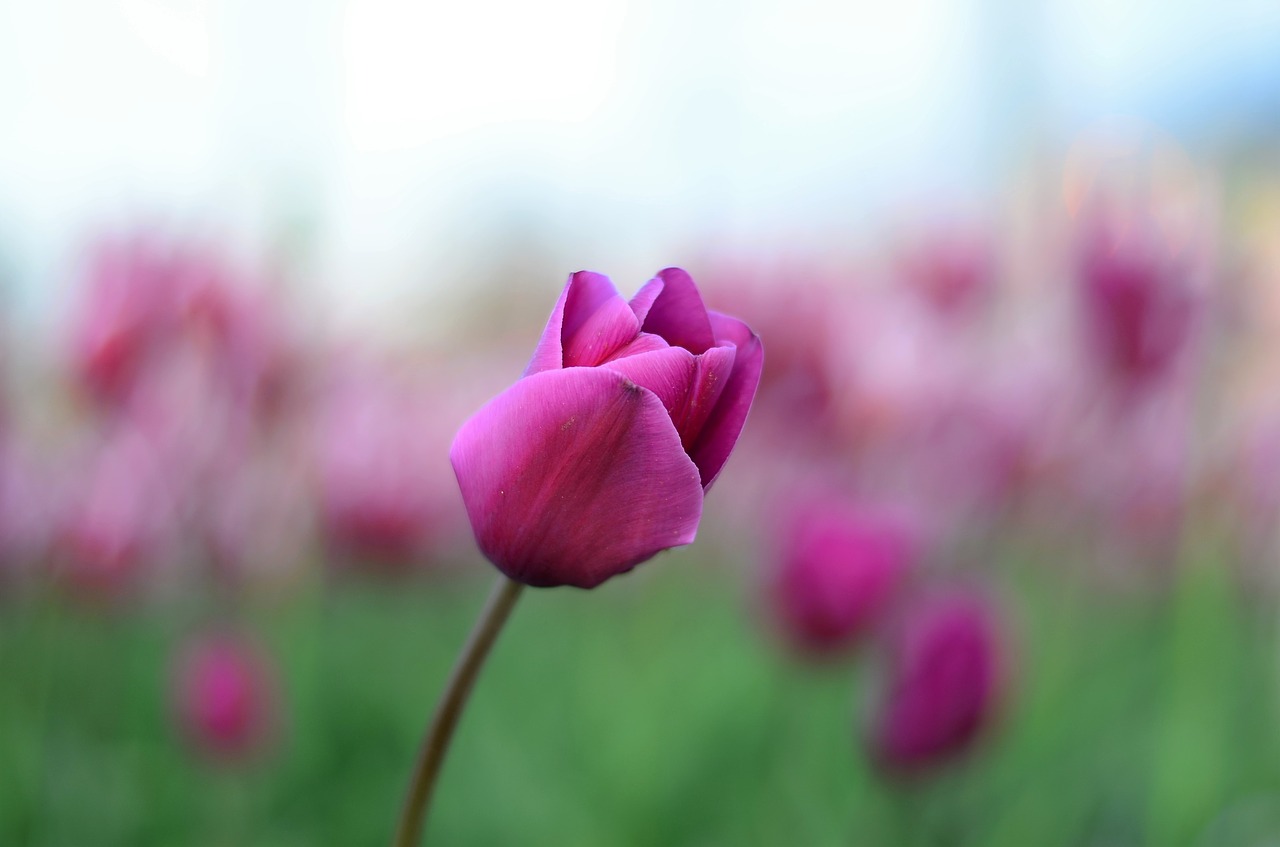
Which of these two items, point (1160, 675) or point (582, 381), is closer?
point (582, 381)

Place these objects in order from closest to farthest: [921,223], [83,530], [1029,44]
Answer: [83,530] → [921,223] → [1029,44]

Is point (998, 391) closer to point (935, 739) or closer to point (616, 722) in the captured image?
point (616, 722)

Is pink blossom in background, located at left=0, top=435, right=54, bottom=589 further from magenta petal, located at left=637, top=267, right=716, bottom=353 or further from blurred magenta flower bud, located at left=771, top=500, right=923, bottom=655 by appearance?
magenta petal, located at left=637, top=267, right=716, bottom=353

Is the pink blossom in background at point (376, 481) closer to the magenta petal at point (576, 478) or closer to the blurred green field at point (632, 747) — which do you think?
the blurred green field at point (632, 747)

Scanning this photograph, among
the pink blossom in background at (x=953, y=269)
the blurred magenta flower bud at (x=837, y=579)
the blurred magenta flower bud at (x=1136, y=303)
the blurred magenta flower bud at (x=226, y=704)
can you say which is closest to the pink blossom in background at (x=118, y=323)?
the blurred magenta flower bud at (x=226, y=704)

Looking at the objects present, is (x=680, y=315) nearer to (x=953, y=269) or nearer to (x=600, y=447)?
(x=600, y=447)

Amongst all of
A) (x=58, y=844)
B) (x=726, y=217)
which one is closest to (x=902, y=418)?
(x=726, y=217)
